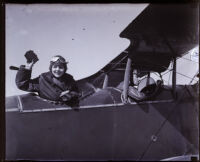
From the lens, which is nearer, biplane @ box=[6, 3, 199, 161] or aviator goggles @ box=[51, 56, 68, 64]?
biplane @ box=[6, 3, 199, 161]

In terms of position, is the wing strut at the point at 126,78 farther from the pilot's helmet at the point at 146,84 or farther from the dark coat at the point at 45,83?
the dark coat at the point at 45,83

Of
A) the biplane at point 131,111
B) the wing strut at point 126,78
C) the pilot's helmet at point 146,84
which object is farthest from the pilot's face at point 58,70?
the pilot's helmet at point 146,84

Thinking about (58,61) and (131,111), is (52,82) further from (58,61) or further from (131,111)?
(131,111)

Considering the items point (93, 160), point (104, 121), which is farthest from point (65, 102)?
point (93, 160)

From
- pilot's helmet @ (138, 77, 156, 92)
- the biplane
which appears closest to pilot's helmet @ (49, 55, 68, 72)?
the biplane

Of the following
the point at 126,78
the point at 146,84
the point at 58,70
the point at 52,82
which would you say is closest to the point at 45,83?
the point at 52,82

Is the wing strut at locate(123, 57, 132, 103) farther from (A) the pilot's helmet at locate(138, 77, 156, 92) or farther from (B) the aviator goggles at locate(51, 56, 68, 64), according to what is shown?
(B) the aviator goggles at locate(51, 56, 68, 64)
